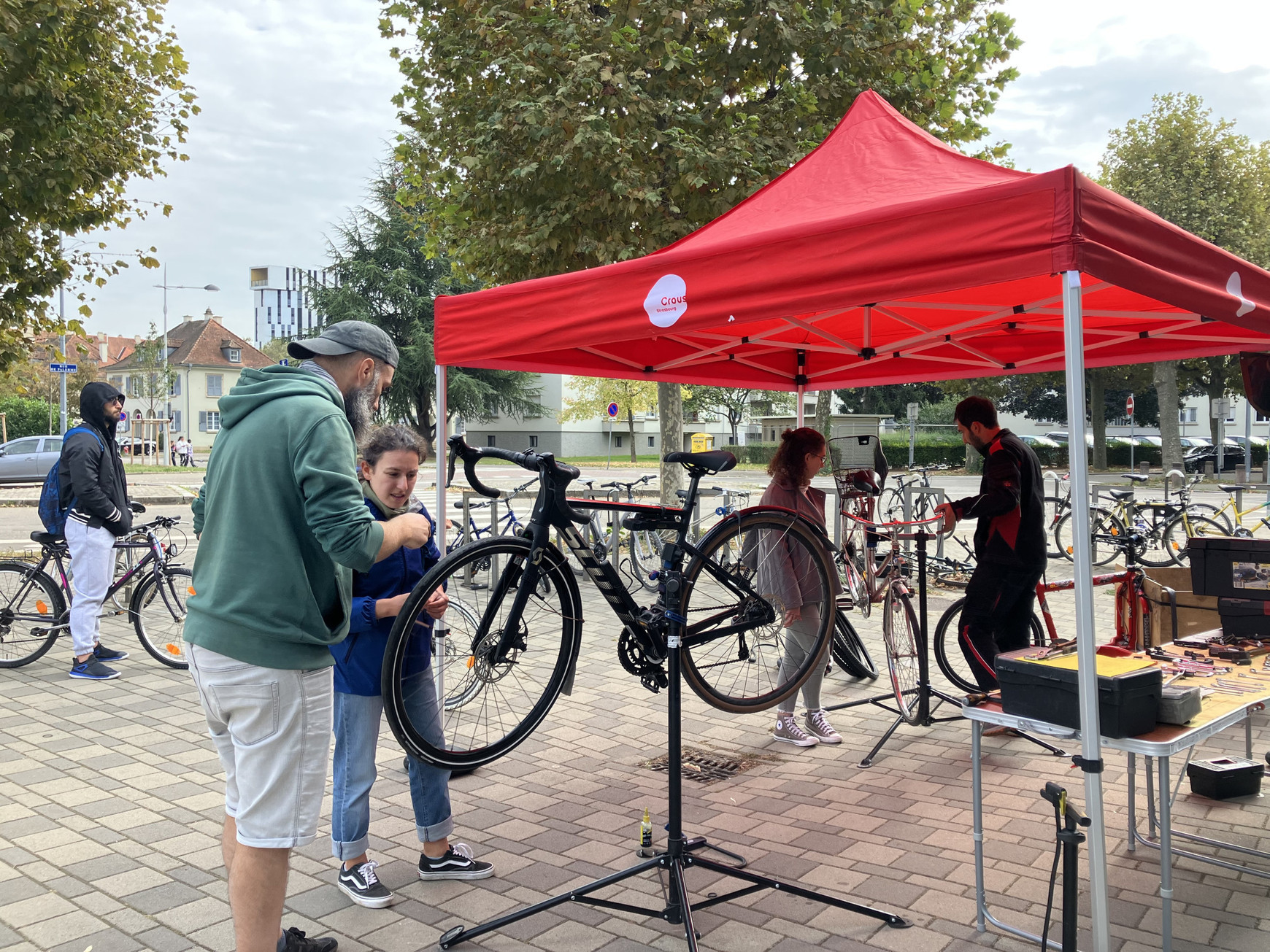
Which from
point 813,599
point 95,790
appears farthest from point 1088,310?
point 95,790

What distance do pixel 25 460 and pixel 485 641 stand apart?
94.5ft

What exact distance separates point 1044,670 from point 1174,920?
1126 millimetres

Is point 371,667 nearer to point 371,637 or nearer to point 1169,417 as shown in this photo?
point 371,637

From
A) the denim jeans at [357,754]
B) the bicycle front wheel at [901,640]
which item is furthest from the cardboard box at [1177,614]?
the denim jeans at [357,754]

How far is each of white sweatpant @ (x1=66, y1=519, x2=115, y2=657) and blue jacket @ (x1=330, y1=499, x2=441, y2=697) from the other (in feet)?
13.9

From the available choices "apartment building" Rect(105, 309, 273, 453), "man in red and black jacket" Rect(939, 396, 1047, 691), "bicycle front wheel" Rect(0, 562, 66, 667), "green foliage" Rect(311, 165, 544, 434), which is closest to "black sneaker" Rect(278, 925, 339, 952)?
"man in red and black jacket" Rect(939, 396, 1047, 691)

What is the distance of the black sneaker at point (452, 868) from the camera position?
3.68 meters

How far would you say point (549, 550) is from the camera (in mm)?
3543

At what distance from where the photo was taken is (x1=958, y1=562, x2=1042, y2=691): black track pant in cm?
527

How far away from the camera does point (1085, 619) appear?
8.63ft

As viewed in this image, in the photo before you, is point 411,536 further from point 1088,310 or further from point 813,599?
point 1088,310

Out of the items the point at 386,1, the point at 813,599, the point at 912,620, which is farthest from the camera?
the point at 386,1

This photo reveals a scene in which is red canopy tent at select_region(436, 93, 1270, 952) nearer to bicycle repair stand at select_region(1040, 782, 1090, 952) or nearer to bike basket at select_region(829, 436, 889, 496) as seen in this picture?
bicycle repair stand at select_region(1040, 782, 1090, 952)

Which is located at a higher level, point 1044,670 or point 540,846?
point 1044,670
